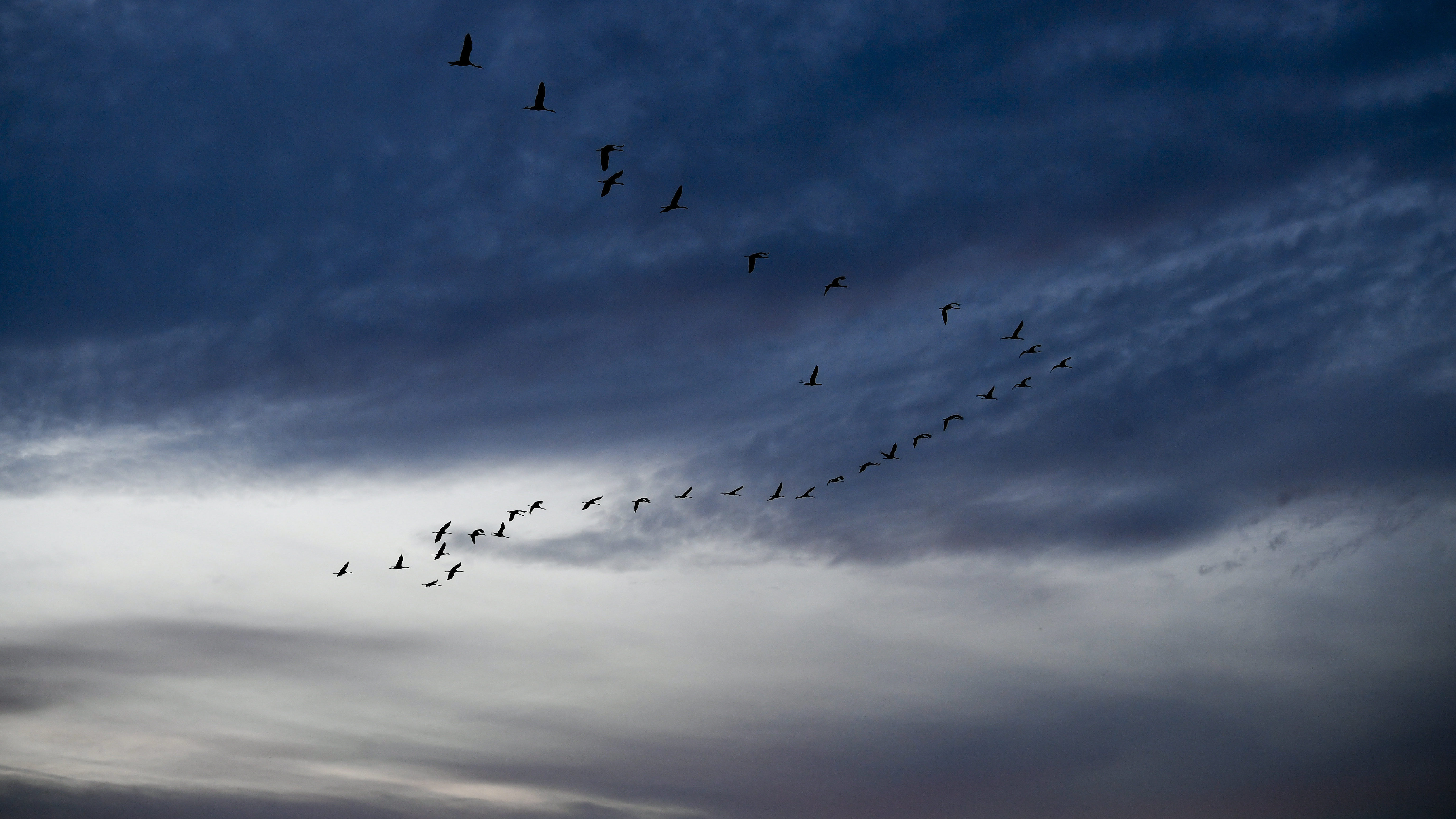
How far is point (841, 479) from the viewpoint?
4870 inches

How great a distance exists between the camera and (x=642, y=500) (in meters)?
115

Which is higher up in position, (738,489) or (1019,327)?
(1019,327)

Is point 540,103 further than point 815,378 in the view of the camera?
No

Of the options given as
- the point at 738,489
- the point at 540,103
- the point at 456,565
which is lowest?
the point at 456,565

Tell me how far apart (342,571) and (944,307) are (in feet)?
236

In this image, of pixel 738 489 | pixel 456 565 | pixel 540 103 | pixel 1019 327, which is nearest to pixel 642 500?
pixel 738 489

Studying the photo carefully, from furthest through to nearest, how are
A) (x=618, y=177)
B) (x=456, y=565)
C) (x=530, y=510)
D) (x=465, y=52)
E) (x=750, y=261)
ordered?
1. (x=456, y=565)
2. (x=530, y=510)
3. (x=750, y=261)
4. (x=618, y=177)
5. (x=465, y=52)

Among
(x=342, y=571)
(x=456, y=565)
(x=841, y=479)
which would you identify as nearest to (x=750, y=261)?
(x=841, y=479)

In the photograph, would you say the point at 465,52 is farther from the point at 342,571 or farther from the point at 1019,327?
the point at 342,571

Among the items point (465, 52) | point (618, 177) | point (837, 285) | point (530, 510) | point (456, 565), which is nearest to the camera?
point (465, 52)

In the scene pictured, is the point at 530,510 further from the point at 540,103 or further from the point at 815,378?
the point at 540,103

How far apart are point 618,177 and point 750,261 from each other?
Result: 65.5 ft

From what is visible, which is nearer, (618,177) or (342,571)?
(618,177)

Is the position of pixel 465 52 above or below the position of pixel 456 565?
above
